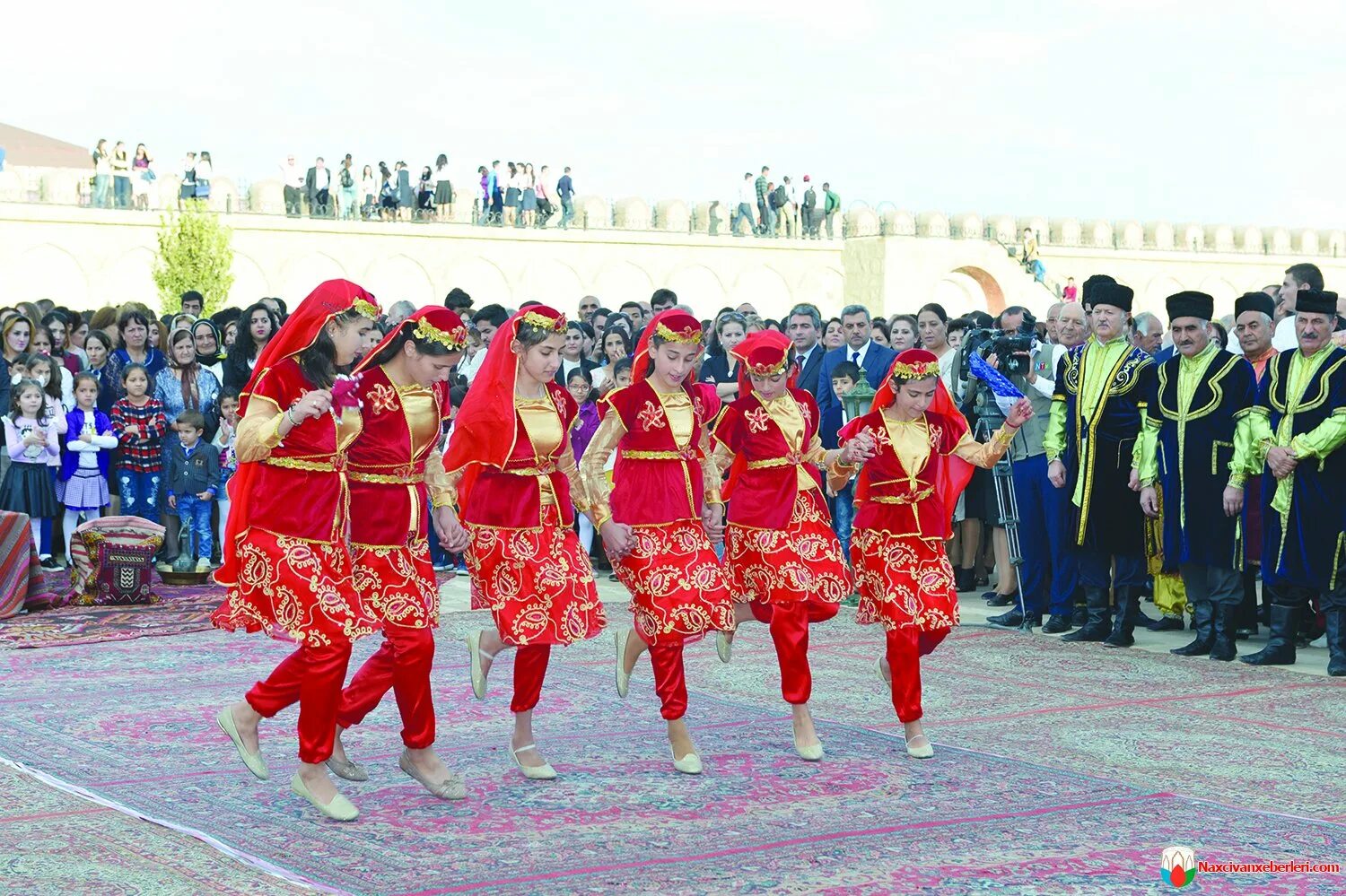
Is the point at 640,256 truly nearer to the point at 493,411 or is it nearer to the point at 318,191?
the point at 318,191

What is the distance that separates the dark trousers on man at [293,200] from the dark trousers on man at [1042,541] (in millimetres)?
28700

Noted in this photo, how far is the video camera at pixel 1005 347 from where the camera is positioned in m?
9.69

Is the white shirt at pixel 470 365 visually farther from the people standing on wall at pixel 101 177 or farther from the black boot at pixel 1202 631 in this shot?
the people standing on wall at pixel 101 177

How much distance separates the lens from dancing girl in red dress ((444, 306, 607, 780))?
5684 millimetres

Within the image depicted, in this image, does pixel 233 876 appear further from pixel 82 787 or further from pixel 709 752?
pixel 709 752

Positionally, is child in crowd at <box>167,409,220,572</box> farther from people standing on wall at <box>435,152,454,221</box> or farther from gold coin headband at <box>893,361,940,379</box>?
people standing on wall at <box>435,152,454,221</box>

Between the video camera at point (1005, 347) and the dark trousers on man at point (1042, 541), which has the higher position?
the video camera at point (1005, 347)

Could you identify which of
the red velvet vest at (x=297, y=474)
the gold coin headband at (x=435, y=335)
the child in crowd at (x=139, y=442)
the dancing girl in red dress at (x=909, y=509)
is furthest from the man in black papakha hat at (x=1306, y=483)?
the child in crowd at (x=139, y=442)

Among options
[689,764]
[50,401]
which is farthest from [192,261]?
[689,764]

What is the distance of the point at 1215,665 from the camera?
8.43m

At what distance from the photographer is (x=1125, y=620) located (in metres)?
9.20

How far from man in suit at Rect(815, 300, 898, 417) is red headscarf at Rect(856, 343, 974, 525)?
4231 millimetres

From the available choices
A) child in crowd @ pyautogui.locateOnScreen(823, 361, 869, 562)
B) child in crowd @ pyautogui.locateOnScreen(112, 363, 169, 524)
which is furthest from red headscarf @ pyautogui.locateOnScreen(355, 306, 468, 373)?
child in crowd @ pyautogui.locateOnScreen(112, 363, 169, 524)

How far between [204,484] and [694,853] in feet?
26.0
